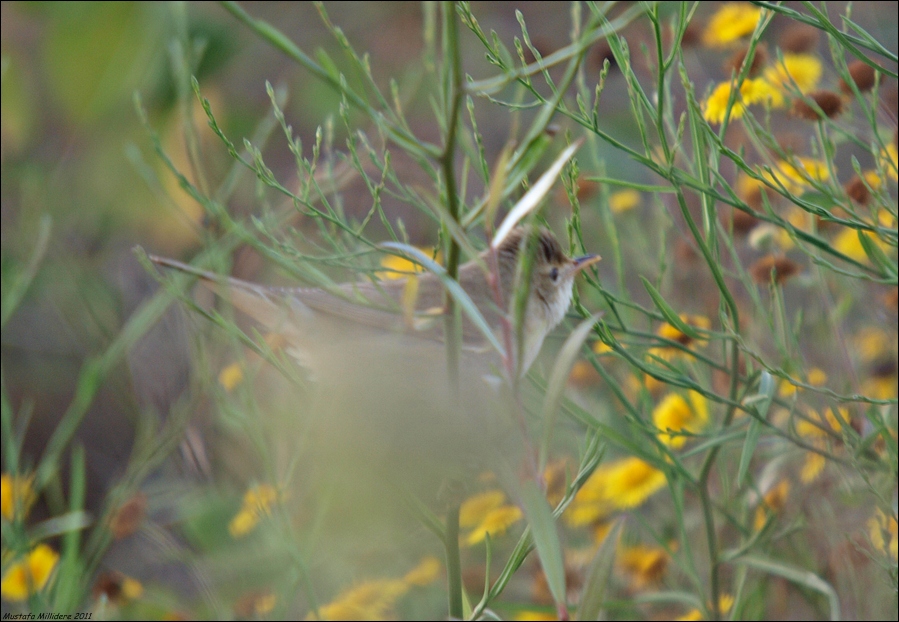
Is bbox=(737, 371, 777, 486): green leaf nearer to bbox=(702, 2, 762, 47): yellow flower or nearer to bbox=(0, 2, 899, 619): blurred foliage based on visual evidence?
bbox=(0, 2, 899, 619): blurred foliage

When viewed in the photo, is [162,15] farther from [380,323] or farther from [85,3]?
[380,323]

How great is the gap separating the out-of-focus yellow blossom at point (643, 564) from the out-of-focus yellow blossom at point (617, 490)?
0.07 metres

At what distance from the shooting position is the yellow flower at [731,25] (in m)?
1.21

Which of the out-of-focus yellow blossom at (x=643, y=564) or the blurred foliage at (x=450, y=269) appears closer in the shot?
the blurred foliage at (x=450, y=269)

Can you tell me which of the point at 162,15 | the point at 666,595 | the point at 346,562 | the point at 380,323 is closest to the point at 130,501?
the point at 346,562

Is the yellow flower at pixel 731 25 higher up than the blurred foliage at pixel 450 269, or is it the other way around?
the yellow flower at pixel 731 25

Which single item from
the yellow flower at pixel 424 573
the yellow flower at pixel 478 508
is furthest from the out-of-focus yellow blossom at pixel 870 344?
the yellow flower at pixel 424 573

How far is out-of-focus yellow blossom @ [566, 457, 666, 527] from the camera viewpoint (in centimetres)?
129

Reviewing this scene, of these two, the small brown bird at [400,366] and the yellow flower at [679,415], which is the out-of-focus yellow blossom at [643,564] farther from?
the small brown bird at [400,366]

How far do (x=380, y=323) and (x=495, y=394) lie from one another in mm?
355

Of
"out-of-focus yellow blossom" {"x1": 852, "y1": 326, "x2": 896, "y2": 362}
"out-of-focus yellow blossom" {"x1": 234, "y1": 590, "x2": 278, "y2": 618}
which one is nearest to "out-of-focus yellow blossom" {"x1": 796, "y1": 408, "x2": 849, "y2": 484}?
"out-of-focus yellow blossom" {"x1": 852, "y1": 326, "x2": 896, "y2": 362}

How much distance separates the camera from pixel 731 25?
124 cm

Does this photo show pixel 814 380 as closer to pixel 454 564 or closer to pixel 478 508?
pixel 478 508

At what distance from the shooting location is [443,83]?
1.41 feet
